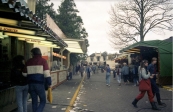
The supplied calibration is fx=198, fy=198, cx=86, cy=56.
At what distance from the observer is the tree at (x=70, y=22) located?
41.5 metres

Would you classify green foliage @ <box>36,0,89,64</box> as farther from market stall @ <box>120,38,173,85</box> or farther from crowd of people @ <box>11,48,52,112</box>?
crowd of people @ <box>11,48,52,112</box>

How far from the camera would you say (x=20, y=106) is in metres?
5.29

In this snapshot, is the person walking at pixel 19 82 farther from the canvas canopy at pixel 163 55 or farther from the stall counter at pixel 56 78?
the canvas canopy at pixel 163 55

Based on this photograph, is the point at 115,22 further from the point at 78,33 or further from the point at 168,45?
the point at 78,33

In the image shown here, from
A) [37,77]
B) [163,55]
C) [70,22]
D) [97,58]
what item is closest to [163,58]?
[163,55]

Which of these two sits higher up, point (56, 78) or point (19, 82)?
point (19, 82)

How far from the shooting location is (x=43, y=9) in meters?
42.1

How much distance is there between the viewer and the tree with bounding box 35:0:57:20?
135ft

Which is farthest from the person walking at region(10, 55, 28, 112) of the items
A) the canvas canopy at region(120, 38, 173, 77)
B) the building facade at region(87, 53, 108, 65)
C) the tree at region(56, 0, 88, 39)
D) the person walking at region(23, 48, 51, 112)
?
the building facade at region(87, 53, 108, 65)

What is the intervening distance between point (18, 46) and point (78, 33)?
118 ft

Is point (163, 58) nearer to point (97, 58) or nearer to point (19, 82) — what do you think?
point (19, 82)

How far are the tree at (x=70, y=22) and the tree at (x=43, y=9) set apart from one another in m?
1.84

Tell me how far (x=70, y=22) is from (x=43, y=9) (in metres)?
6.35

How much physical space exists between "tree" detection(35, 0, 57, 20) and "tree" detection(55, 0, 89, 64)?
184 centimetres
